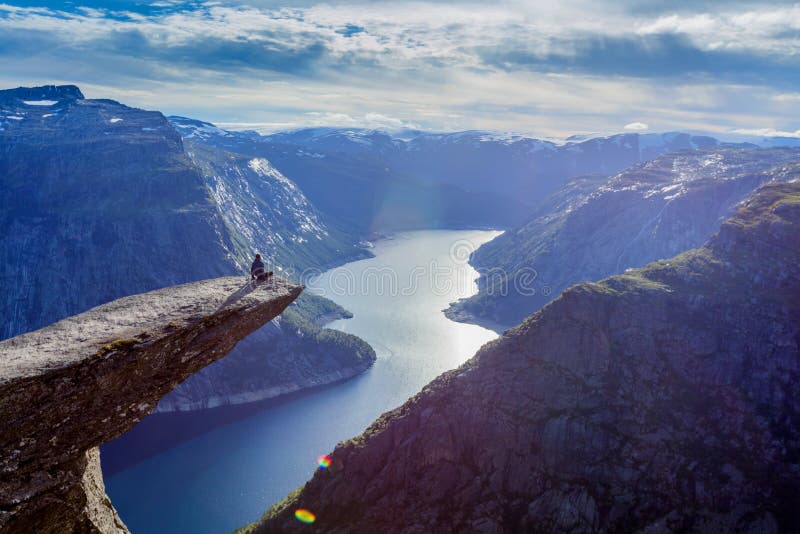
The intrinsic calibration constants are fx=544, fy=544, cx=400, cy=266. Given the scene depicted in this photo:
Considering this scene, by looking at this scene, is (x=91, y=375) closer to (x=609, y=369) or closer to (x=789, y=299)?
(x=609, y=369)

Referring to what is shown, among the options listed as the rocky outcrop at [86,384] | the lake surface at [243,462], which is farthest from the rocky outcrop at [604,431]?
the rocky outcrop at [86,384]

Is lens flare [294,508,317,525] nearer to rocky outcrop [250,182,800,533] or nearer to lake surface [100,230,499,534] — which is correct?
rocky outcrop [250,182,800,533]

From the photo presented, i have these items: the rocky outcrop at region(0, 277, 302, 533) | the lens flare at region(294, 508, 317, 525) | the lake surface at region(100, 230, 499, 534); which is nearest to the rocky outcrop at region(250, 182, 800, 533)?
the lens flare at region(294, 508, 317, 525)

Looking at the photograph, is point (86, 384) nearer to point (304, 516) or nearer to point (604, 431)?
point (304, 516)

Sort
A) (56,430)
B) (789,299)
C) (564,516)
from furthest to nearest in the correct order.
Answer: (789,299), (564,516), (56,430)

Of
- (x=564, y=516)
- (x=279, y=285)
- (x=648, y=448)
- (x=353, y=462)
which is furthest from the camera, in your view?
(x=353, y=462)

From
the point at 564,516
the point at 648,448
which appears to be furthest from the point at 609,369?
the point at 564,516

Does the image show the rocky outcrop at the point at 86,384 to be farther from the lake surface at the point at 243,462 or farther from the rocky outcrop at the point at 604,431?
the lake surface at the point at 243,462
